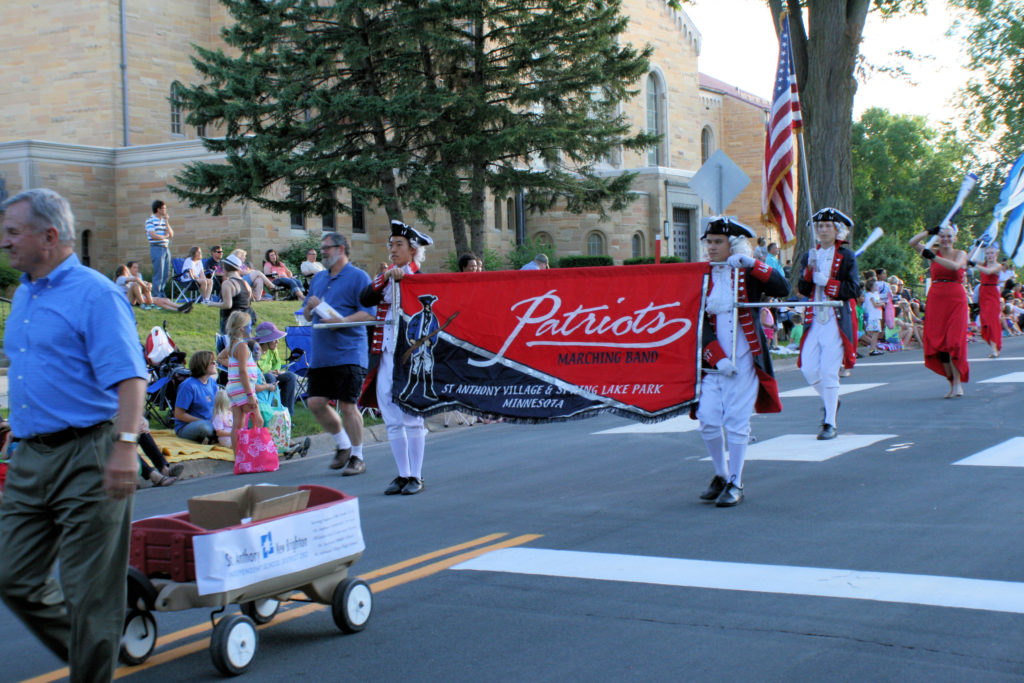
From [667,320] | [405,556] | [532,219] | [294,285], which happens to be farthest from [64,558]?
[532,219]

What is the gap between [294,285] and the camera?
1078 inches

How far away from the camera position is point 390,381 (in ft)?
29.6

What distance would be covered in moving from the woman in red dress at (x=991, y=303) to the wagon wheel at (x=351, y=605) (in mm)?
14275

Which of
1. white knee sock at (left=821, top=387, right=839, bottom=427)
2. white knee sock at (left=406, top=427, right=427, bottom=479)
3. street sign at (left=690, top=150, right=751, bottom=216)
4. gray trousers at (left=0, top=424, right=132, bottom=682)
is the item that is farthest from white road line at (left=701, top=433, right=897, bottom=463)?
gray trousers at (left=0, top=424, right=132, bottom=682)

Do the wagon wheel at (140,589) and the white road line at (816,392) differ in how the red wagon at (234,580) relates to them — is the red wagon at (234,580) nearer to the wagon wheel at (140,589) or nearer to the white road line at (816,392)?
the wagon wheel at (140,589)

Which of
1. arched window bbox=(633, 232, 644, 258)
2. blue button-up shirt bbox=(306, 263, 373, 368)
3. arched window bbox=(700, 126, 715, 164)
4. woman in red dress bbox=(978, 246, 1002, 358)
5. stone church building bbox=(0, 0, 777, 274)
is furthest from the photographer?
arched window bbox=(700, 126, 715, 164)

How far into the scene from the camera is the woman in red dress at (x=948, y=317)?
44.4 ft

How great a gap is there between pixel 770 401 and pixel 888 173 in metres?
76.0

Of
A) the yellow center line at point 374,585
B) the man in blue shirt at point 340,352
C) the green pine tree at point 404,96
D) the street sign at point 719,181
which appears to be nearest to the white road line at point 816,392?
the street sign at point 719,181

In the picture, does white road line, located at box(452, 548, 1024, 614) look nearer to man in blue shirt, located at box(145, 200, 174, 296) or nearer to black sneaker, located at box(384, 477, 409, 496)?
black sneaker, located at box(384, 477, 409, 496)

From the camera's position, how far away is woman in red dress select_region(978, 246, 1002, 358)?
17812mm

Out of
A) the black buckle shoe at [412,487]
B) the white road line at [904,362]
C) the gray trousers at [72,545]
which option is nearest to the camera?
the gray trousers at [72,545]

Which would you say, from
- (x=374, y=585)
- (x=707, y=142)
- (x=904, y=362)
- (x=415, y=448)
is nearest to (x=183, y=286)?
(x=904, y=362)

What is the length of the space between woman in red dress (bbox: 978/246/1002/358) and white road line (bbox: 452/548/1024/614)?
12521mm
